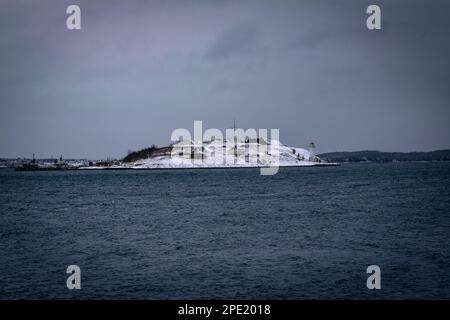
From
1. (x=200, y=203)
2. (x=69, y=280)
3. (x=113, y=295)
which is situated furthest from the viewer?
(x=200, y=203)

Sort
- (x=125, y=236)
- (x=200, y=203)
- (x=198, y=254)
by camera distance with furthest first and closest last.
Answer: (x=200, y=203), (x=125, y=236), (x=198, y=254)

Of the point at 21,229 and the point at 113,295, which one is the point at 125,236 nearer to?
the point at 21,229

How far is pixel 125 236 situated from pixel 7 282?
13554mm

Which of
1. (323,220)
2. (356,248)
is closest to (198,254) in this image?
(356,248)

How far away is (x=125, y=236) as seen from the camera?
3444 cm
